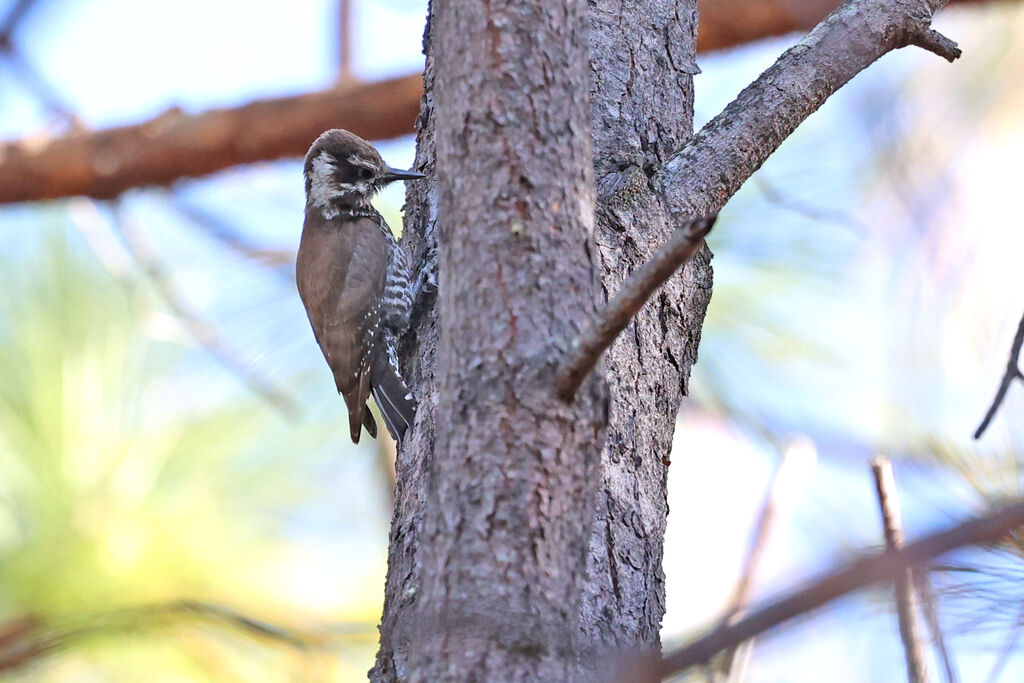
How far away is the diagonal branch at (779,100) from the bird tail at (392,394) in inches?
26.6

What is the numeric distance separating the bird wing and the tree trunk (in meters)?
1.30

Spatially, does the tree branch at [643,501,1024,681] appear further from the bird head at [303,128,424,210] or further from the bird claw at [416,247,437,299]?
the bird head at [303,128,424,210]

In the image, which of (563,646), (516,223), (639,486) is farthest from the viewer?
(639,486)

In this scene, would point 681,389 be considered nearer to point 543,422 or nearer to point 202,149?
point 543,422

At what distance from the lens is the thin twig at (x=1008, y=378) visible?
5.31ft

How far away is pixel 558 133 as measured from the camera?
154cm

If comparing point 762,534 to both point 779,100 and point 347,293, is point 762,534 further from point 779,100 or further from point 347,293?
point 347,293

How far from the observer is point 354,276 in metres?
3.47

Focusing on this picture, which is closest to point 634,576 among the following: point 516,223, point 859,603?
point 516,223

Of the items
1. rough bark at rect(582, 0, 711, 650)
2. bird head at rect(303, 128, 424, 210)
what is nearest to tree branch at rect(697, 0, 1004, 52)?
bird head at rect(303, 128, 424, 210)

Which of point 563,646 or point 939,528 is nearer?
point 939,528

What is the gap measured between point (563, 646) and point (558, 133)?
646mm

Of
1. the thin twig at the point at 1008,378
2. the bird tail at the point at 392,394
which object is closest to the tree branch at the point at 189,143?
the bird tail at the point at 392,394

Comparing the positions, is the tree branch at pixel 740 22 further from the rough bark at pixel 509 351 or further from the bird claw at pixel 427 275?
the rough bark at pixel 509 351
